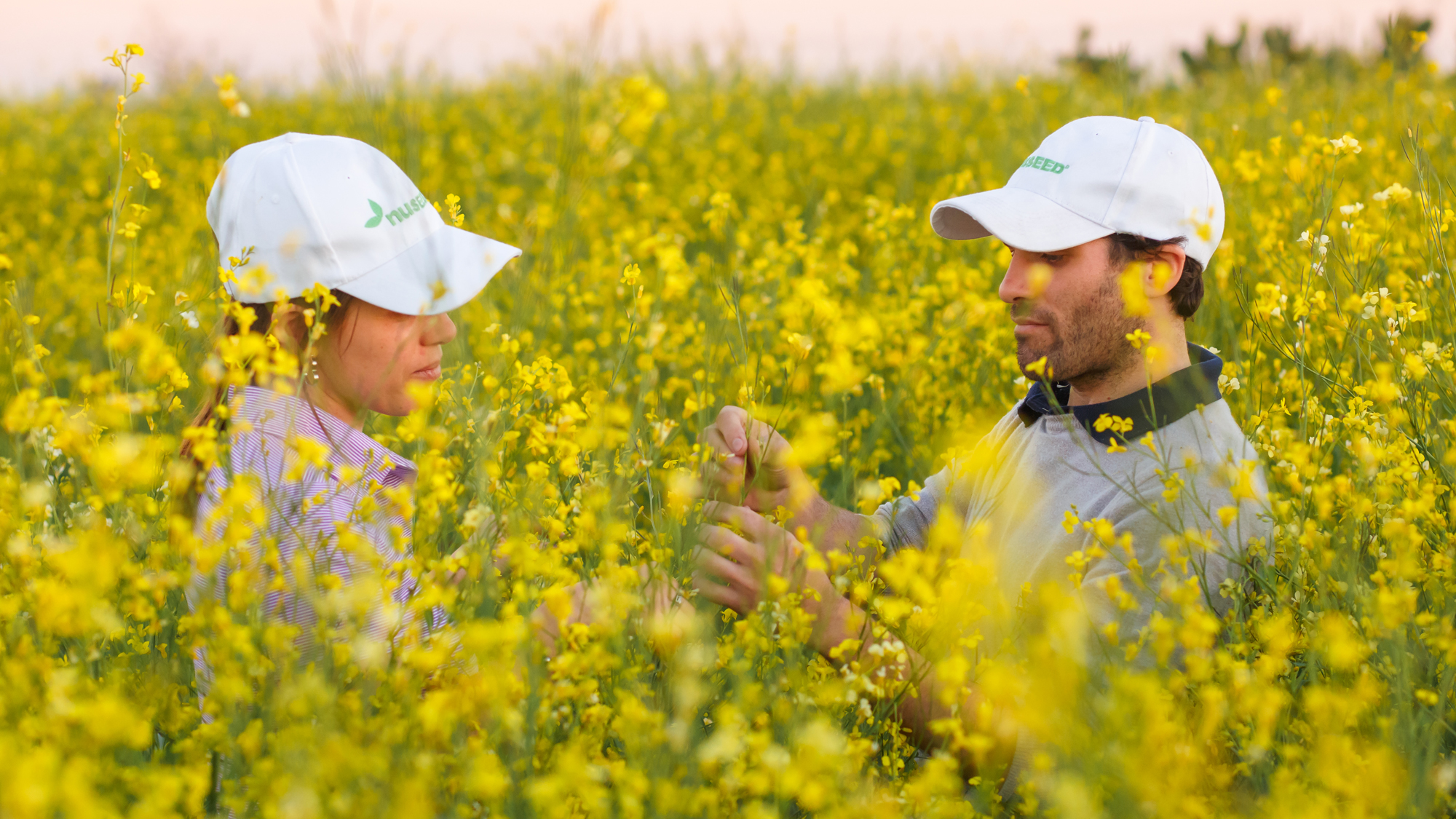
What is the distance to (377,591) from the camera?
1.48 metres

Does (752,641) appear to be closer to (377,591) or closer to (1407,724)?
(377,591)

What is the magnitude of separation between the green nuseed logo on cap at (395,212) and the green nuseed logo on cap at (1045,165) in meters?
1.33

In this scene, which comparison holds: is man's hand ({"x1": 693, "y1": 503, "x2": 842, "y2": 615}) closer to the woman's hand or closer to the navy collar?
the woman's hand

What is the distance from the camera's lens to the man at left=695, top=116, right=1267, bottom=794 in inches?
71.7

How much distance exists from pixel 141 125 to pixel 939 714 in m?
9.44

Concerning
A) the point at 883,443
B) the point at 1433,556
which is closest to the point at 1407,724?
the point at 1433,556

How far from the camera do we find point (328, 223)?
1910 millimetres

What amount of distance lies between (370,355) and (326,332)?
0.29ft

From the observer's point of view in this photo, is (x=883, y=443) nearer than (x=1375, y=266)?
No

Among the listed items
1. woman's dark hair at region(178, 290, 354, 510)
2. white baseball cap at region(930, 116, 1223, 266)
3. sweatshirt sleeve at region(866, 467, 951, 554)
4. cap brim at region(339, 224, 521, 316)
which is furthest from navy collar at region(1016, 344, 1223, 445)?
woman's dark hair at region(178, 290, 354, 510)

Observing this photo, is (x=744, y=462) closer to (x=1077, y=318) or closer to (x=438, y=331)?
(x=438, y=331)

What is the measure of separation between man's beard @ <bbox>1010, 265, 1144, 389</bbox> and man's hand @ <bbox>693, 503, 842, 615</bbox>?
72cm

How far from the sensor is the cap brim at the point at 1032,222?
7.09 feet

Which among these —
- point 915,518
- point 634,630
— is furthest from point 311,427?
point 915,518
